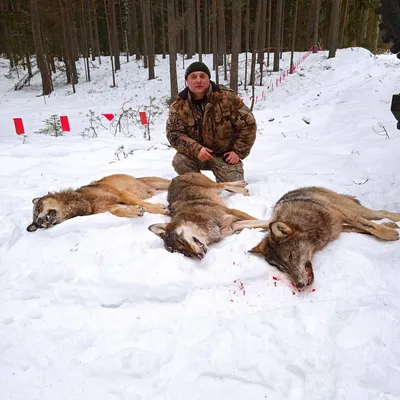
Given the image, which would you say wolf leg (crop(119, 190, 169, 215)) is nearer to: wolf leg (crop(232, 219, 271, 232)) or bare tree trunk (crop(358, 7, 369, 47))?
wolf leg (crop(232, 219, 271, 232))

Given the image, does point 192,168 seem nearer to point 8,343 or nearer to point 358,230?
point 358,230

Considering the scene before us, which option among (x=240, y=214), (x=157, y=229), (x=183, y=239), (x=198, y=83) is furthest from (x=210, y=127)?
(x=183, y=239)

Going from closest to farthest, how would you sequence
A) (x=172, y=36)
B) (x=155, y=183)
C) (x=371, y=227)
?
(x=371, y=227), (x=155, y=183), (x=172, y=36)

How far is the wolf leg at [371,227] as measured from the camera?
324cm

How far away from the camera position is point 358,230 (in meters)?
3.45

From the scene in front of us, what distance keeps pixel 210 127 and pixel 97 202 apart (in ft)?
7.01

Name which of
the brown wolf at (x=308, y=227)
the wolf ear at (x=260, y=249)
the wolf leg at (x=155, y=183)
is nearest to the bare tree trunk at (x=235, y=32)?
the wolf leg at (x=155, y=183)

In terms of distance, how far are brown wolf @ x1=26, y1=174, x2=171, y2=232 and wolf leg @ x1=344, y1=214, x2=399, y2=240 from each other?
236 centimetres

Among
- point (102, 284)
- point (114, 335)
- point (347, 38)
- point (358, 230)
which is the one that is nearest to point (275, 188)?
point (358, 230)

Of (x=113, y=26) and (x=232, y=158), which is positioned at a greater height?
(x=113, y=26)

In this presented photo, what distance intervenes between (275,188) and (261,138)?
14.2 ft

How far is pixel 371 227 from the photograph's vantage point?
11.0ft

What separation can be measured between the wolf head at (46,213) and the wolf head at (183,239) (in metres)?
1.56

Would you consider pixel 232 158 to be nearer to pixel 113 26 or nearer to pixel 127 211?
pixel 127 211
